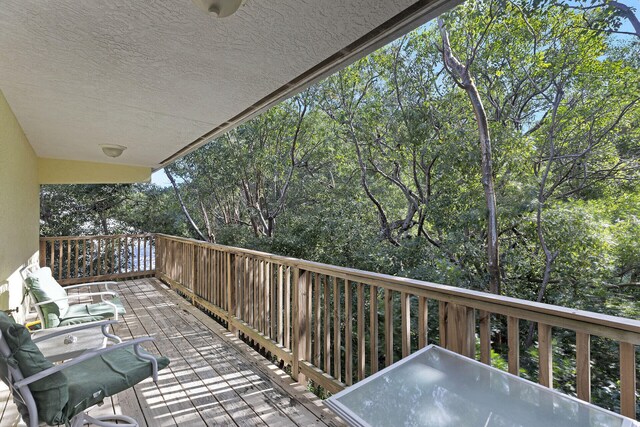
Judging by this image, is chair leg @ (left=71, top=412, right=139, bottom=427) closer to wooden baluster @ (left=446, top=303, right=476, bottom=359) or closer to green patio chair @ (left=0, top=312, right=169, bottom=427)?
green patio chair @ (left=0, top=312, right=169, bottom=427)

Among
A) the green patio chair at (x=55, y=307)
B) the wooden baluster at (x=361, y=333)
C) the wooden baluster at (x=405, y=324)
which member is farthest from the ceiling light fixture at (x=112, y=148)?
the wooden baluster at (x=405, y=324)

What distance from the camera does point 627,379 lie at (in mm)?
1142

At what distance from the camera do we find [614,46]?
551 centimetres

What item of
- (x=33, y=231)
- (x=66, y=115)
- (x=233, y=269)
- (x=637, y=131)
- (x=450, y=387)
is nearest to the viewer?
(x=450, y=387)

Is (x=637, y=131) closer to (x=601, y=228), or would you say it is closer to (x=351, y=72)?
(x=601, y=228)

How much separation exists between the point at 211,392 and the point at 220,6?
102 inches

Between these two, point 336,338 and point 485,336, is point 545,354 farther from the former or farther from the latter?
point 336,338

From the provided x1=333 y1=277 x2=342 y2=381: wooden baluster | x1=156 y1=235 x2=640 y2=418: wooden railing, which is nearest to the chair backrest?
x1=156 y1=235 x2=640 y2=418: wooden railing

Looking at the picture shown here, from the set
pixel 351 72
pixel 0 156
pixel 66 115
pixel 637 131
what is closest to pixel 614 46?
pixel 637 131

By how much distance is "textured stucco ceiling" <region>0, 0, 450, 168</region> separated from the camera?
1.44m

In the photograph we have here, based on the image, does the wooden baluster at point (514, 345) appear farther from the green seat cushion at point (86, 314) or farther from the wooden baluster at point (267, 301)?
the green seat cushion at point (86, 314)

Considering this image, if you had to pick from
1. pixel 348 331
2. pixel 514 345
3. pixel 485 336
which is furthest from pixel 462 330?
pixel 348 331

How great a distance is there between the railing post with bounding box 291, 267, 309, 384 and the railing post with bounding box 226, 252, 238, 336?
1.29 metres

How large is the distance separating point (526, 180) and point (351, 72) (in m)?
4.16
